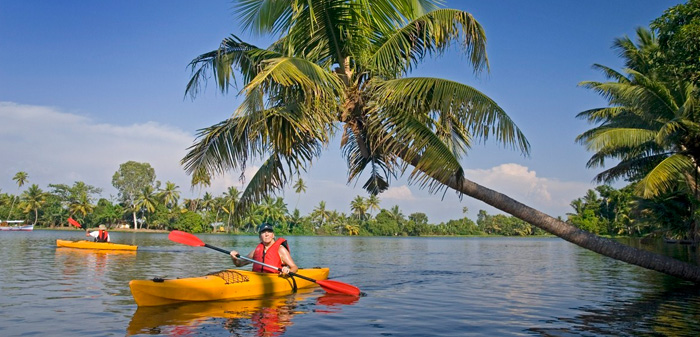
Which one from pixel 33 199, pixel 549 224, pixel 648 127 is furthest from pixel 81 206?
pixel 549 224

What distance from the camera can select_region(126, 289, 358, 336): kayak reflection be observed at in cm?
679

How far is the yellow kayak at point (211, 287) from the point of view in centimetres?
805

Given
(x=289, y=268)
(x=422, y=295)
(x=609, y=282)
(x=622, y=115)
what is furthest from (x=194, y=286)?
(x=622, y=115)

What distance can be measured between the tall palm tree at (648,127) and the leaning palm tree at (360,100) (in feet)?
13.8

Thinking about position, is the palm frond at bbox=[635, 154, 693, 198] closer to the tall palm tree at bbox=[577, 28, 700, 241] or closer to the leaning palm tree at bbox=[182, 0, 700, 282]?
the tall palm tree at bbox=[577, 28, 700, 241]

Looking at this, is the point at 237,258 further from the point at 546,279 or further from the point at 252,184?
the point at 546,279

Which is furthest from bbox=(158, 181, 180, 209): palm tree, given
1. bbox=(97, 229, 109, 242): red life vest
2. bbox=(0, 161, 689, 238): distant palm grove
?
bbox=(97, 229, 109, 242): red life vest

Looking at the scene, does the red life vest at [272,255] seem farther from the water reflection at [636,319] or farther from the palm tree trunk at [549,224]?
the water reflection at [636,319]

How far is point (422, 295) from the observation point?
10.7 m

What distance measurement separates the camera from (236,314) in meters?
7.88

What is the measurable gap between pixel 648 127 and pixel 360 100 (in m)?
16.6

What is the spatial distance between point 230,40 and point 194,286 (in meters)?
4.34

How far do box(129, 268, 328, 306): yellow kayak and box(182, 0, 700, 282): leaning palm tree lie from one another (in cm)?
156

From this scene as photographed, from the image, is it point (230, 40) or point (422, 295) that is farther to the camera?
point (422, 295)
